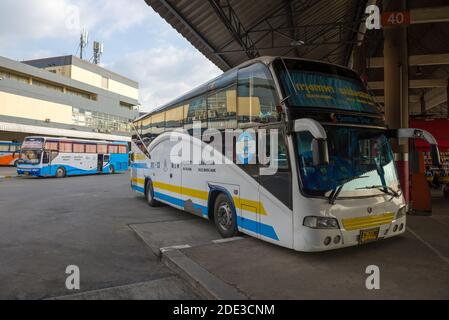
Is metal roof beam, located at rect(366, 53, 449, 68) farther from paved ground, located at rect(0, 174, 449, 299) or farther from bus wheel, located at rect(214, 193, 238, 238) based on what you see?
bus wheel, located at rect(214, 193, 238, 238)

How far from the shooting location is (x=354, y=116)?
5238 mm

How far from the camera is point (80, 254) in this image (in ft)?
18.4

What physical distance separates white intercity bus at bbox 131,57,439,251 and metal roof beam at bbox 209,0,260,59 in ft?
13.2

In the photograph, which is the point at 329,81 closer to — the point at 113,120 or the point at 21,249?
the point at 21,249

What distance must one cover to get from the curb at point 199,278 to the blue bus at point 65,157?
20250mm

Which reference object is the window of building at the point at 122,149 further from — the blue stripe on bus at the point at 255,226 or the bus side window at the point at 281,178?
the bus side window at the point at 281,178

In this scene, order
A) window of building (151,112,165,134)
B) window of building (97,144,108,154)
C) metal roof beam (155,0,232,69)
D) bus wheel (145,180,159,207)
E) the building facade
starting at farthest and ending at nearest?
the building facade
window of building (97,144,108,154)
bus wheel (145,180,159,207)
window of building (151,112,165,134)
metal roof beam (155,0,232,69)

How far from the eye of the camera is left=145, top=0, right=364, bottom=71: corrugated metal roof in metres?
10.1

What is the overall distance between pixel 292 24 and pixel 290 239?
1028 cm

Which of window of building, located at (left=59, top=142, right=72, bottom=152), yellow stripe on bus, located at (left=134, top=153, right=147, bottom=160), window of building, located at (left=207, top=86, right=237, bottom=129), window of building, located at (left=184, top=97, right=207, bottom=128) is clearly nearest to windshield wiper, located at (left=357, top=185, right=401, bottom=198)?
window of building, located at (left=207, top=86, right=237, bottom=129)

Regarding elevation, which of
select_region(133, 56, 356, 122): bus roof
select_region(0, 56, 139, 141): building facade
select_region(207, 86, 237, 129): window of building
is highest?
select_region(0, 56, 139, 141): building facade

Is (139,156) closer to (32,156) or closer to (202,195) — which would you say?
(202,195)

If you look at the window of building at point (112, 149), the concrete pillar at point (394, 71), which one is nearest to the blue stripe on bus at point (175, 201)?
the concrete pillar at point (394, 71)
